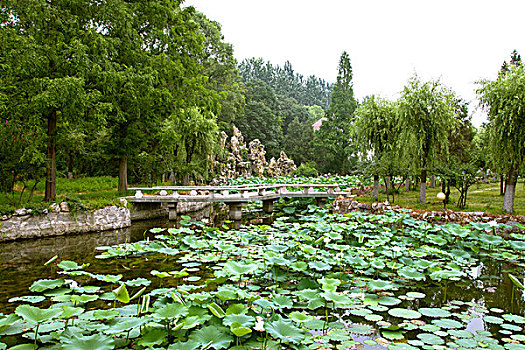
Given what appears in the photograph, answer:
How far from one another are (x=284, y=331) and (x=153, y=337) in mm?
1075

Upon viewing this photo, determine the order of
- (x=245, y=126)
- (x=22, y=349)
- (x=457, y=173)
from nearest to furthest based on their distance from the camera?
(x=22, y=349)
(x=457, y=173)
(x=245, y=126)

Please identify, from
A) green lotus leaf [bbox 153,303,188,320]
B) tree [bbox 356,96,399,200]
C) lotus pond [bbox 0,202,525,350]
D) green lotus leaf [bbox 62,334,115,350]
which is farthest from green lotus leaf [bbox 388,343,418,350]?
tree [bbox 356,96,399,200]

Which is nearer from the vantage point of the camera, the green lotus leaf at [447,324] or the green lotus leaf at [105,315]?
the green lotus leaf at [105,315]

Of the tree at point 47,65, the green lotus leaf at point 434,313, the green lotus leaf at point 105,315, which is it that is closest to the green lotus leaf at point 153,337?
the green lotus leaf at point 105,315

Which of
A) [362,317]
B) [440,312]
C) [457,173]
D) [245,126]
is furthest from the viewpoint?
[245,126]

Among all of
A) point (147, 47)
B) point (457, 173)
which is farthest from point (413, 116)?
point (147, 47)

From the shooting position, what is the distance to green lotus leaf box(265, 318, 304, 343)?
2627mm

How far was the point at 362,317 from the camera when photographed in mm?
3855

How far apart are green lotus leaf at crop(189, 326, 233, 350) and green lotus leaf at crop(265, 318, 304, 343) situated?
345mm

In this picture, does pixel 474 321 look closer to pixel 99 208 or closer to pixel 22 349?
pixel 22 349

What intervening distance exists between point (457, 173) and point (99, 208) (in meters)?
11.2

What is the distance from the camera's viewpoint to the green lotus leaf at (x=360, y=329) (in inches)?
132

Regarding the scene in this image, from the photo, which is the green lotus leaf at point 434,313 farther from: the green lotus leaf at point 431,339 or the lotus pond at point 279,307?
the green lotus leaf at point 431,339

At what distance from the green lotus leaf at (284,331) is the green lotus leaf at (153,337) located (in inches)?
33.4
